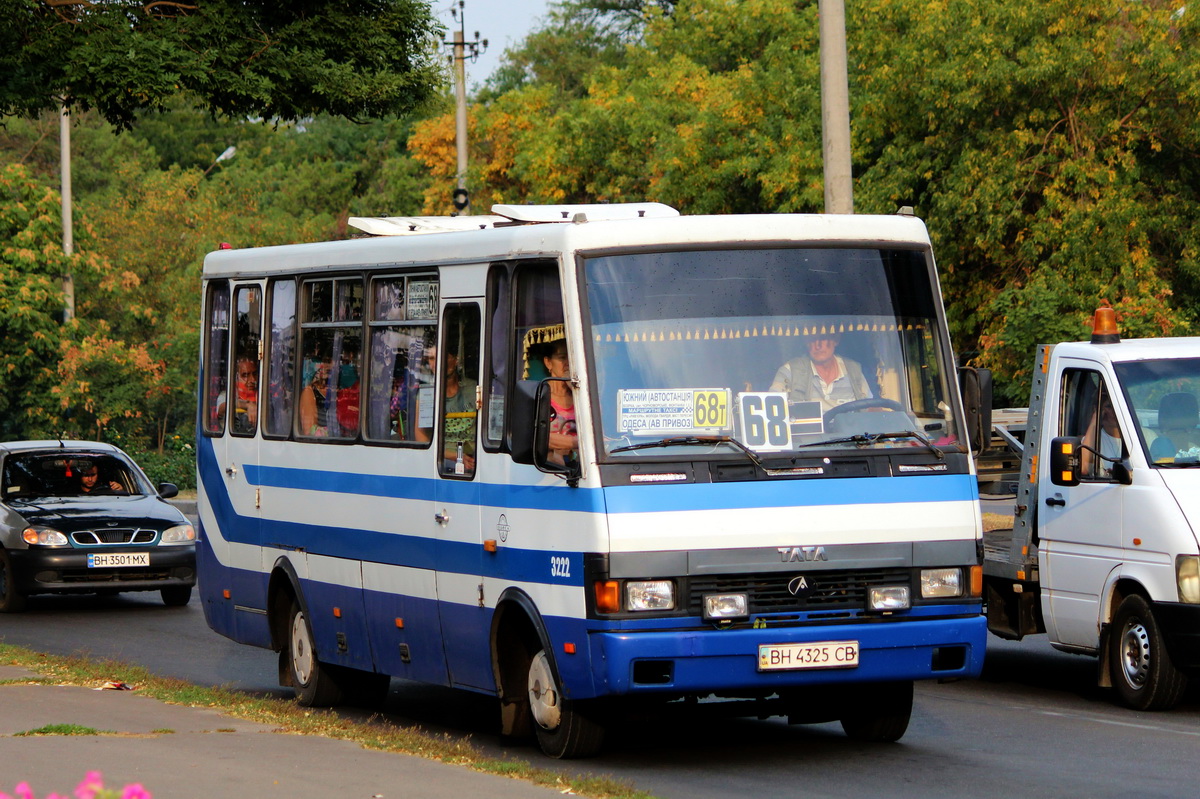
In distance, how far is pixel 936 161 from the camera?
94.5 feet

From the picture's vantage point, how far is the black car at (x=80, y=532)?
18.9 m

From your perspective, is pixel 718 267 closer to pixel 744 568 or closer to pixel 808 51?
A: pixel 744 568

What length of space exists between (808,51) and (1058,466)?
29.3 m

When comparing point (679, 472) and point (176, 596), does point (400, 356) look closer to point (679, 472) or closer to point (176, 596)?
point (679, 472)

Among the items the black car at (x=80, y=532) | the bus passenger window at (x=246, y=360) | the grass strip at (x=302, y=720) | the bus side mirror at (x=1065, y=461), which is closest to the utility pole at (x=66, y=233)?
the black car at (x=80, y=532)

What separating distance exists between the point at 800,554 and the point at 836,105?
8.74 metres

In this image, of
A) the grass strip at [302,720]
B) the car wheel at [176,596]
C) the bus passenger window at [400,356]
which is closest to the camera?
the grass strip at [302,720]

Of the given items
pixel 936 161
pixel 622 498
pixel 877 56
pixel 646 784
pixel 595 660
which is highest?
pixel 877 56

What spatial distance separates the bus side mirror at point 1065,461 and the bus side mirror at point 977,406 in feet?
7.50

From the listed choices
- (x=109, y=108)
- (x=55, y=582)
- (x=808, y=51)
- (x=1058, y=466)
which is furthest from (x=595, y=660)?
(x=808, y=51)

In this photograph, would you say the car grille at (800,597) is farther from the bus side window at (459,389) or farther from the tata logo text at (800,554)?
the bus side window at (459,389)

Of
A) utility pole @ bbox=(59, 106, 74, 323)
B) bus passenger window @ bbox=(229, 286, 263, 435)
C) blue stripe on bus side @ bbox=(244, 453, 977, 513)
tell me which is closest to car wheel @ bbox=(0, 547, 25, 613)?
bus passenger window @ bbox=(229, 286, 263, 435)

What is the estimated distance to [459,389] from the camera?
1037 centimetres

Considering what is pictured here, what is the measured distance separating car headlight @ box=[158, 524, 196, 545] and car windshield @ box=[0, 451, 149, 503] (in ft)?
4.04
